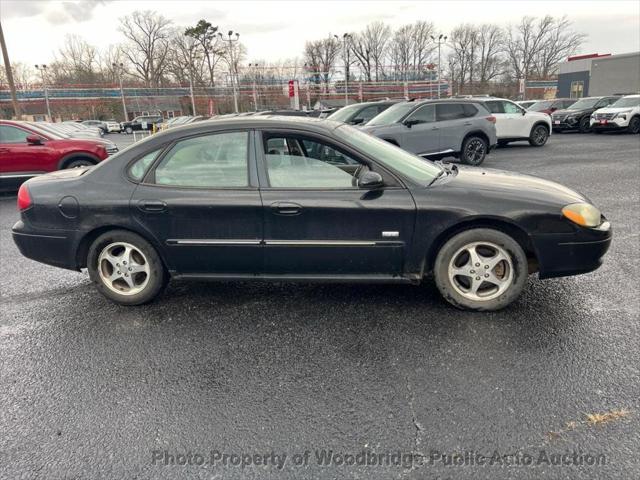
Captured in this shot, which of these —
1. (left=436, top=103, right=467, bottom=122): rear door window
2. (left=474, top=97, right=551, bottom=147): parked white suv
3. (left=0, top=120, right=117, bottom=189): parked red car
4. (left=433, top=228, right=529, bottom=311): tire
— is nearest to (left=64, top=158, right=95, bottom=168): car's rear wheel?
(left=0, top=120, right=117, bottom=189): parked red car

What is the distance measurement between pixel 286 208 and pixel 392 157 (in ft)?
3.25

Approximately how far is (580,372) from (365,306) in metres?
1.53

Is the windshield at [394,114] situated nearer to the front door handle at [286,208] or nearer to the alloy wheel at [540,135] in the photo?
the alloy wheel at [540,135]

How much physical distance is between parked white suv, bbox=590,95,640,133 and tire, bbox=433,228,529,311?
18133 millimetres

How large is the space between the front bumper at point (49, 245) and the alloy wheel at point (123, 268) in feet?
0.82

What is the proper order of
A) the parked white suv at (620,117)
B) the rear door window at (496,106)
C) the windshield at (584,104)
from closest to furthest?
1. the rear door window at (496,106)
2. the parked white suv at (620,117)
3. the windshield at (584,104)

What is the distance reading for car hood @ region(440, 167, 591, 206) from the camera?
3279 mm

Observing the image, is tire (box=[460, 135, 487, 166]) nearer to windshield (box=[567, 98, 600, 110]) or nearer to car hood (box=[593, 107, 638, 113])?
car hood (box=[593, 107, 638, 113])

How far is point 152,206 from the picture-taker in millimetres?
3439

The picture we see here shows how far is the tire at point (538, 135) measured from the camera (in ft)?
49.4

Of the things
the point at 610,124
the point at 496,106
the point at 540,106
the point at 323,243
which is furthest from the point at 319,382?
the point at 540,106

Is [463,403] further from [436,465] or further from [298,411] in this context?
[298,411]

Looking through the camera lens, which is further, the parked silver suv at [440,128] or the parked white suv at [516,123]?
the parked white suv at [516,123]

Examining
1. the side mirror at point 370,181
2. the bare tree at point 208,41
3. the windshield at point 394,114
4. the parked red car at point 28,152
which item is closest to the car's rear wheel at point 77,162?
the parked red car at point 28,152
